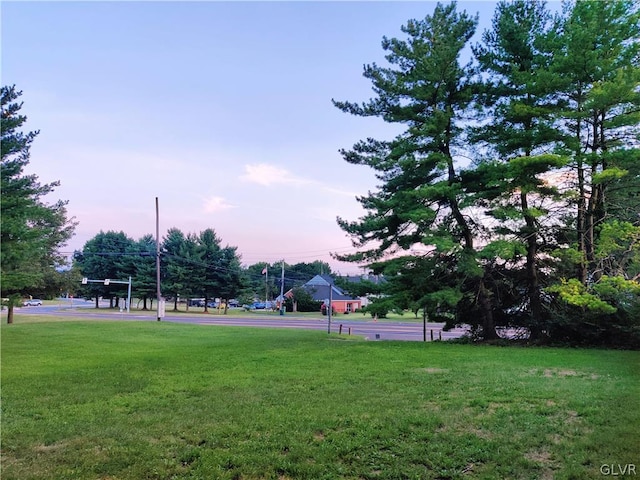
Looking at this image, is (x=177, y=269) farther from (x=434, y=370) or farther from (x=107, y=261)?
(x=434, y=370)

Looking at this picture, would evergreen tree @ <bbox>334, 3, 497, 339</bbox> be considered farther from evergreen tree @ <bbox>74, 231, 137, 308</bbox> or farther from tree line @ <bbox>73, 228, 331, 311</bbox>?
evergreen tree @ <bbox>74, 231, 137, 308</bbox>

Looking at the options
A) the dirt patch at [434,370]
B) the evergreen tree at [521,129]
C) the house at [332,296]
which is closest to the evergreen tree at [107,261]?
the house at [332,296]

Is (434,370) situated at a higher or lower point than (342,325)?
higher

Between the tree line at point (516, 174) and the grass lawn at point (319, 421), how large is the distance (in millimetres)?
5632

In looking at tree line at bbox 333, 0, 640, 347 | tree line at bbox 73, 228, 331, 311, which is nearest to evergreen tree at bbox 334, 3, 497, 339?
tree line at bbox 333, 0, 640, 347

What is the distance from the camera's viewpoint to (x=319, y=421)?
4.84 meters

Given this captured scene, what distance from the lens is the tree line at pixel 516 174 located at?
13.6 meters

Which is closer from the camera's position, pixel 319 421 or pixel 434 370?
pixel 319 421

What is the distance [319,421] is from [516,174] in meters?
12.1

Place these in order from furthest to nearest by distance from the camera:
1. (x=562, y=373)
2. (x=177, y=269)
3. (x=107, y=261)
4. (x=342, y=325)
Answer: (x=107, y=261), (x=177, y=269), (x=342, y=325), (x=562, y=373)

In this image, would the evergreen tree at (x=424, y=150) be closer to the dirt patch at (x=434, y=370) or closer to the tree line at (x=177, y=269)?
the dirt patch at (x=434, y=370)

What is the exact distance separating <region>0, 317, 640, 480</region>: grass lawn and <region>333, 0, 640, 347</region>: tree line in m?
5.63

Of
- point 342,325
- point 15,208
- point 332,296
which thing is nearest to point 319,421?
point 15,208

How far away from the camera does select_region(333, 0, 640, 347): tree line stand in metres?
13.6
